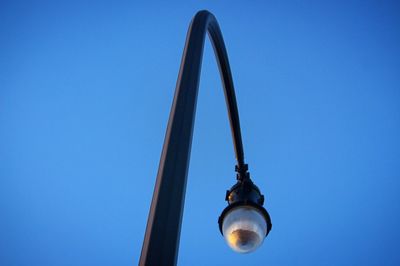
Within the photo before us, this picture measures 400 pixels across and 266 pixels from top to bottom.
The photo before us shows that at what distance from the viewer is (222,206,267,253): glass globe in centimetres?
221

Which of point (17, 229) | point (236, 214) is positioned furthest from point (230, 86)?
point (17, 229)

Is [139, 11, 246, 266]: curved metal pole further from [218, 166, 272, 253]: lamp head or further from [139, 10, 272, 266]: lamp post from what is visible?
[218, 166, 272, 253]: lamp head

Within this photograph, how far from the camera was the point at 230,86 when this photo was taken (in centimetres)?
338

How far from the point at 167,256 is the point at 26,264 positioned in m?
52.7

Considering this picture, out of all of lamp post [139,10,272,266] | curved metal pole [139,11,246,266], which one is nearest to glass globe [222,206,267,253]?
lamp post [139,10,272,266]

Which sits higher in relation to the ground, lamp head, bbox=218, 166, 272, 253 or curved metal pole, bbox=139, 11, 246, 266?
lamp head, bbox=218, 166, 272, 253

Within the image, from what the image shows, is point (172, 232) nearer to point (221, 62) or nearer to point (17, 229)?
point (221, 62)

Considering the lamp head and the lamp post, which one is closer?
the lamp post

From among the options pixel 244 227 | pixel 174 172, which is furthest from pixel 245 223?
pixel 174 172

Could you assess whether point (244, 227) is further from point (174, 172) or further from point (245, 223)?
point (174, 172)

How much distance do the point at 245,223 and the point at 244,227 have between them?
0.03 metres

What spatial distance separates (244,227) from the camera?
2.21m

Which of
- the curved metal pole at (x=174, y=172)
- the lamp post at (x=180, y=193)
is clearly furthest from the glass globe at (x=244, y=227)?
the curved metal pole at (x=174, y=172)

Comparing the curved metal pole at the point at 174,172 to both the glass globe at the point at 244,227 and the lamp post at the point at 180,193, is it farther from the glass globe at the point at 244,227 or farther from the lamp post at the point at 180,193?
the glass globe at the point at 244,227
